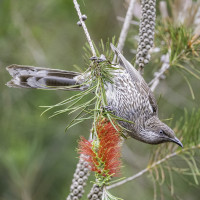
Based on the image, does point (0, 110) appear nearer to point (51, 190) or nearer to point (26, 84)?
point (51, 190)

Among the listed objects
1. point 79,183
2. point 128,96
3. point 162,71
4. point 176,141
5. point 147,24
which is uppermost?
point 147,24

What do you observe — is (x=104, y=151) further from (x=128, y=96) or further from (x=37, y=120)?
(x=37, y=120)

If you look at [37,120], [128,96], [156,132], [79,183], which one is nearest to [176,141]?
[156,132]

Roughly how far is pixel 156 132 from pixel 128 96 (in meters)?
0.35

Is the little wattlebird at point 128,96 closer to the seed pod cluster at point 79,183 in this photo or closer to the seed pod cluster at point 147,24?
the seed pod cluster at point 147,24

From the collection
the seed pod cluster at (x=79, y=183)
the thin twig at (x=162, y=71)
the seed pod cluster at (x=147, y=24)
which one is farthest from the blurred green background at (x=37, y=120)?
the seed pod cluster at (x=79, y=183)

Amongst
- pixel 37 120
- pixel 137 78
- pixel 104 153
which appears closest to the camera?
pixel 104 153

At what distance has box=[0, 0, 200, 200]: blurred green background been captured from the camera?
445cm

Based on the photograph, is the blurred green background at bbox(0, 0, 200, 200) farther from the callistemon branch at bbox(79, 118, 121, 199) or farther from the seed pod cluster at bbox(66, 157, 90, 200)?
the callistemon branch at bbox(79, 118, 121, 199)

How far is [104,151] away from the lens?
219cm

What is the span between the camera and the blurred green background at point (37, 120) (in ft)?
14.6

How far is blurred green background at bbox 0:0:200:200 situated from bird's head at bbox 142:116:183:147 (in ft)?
3.07

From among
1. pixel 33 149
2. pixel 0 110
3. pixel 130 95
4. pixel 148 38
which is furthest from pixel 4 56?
pixel 148 38

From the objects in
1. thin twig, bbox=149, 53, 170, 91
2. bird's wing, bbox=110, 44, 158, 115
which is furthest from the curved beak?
thin twig, bbox=149, 53, 170, 91
